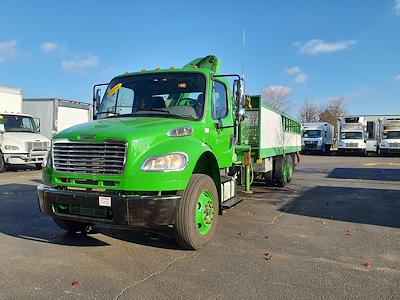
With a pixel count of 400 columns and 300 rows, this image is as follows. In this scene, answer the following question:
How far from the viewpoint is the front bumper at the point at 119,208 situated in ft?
15.7

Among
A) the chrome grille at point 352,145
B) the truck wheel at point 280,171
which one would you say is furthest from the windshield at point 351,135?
the truck wheel at point 280,171

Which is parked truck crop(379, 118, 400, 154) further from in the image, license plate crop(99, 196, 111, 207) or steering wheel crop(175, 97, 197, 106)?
license plate crop(99, 196, 111, 207)

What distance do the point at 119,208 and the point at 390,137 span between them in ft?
112

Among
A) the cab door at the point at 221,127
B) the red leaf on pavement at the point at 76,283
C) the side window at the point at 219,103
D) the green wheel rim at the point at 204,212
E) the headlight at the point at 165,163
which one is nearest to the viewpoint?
the red leaf on pavement at the point at 76,283

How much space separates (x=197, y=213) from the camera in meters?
5.49

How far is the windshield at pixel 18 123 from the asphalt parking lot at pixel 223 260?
30.6 feet

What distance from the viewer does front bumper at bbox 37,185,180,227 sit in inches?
188

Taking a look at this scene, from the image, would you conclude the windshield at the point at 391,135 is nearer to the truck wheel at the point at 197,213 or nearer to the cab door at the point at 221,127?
the cab door at the point at 221,127

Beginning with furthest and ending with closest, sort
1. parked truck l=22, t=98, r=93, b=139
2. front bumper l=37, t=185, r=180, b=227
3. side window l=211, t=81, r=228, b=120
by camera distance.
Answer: parked truck l=22, t=98, r=93, b=139 → side window l=211, t=81, r=228, b=120 → front bumper l=37, t=185, r=180, b=227

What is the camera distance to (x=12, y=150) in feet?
52.0

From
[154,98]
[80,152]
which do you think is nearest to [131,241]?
[80,152]

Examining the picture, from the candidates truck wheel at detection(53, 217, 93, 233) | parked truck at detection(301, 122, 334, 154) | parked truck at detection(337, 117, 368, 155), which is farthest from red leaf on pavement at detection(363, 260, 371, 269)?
parked truck at detection(301, 122, 334, 154)

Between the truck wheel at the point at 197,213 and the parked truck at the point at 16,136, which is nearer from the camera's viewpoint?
the truck wheel at the point at 197,213

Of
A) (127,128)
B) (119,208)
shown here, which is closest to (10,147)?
(127,128)
